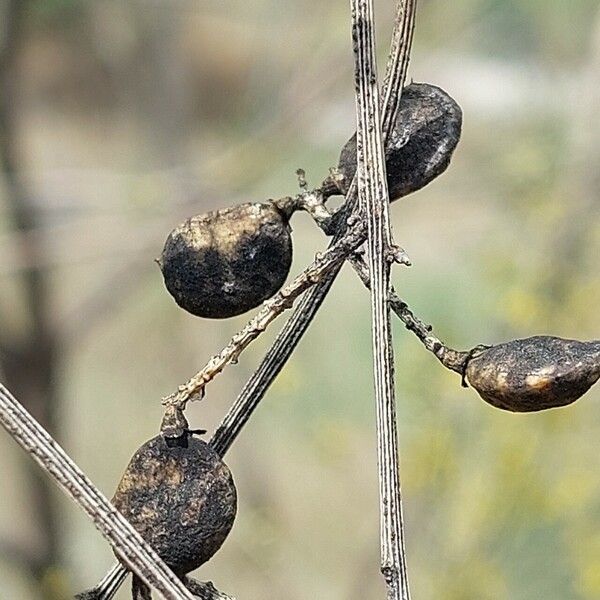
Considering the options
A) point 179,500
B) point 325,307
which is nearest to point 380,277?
point 179,500

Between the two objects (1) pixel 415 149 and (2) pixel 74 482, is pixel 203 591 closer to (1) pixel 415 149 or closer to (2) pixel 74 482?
(2) pixel 74 482

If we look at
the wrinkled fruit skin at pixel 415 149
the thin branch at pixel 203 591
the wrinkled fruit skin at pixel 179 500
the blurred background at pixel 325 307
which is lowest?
the thin branch at pixel 203 591

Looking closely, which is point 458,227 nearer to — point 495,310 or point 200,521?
point 495,310

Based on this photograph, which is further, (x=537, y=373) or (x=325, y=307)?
(x=325, y=307)

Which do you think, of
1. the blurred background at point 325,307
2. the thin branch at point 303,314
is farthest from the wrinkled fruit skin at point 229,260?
the blurred background at point 325,307

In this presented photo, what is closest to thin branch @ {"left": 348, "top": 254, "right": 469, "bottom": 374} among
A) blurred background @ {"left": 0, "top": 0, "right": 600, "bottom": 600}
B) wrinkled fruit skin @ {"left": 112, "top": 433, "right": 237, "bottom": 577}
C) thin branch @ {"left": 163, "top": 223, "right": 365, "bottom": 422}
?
thin branch @ {"left": 163, "top": 223, "right": 365, "bottom": 422}

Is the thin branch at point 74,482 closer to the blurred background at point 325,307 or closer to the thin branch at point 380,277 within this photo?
the thin branch at point 380,277

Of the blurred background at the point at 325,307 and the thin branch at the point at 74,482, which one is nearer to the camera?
the thin branch at the point at 74,482

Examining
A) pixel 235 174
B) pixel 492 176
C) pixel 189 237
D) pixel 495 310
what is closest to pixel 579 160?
pixel 495 310

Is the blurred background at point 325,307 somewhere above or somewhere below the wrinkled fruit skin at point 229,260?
above
